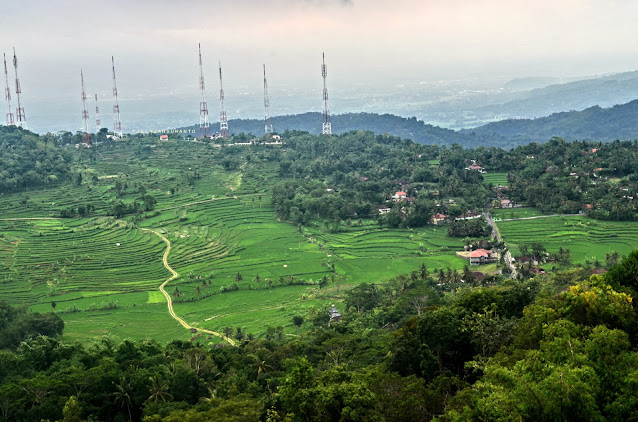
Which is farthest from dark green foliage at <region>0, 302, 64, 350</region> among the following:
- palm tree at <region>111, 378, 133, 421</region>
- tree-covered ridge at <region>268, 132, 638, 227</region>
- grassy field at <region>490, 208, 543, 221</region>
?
grassy field at <region>490, 208, 543, 221</region>

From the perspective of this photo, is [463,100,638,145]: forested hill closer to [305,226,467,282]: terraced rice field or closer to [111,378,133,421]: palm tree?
[305,226,467,282]: terraced rice field

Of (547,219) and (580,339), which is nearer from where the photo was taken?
(580,339)

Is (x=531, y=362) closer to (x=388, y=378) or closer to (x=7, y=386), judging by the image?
(x=388, y=378)

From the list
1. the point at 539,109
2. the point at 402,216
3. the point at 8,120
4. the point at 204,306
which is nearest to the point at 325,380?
the point at 204,306

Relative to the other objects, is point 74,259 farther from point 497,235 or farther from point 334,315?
point 497,235

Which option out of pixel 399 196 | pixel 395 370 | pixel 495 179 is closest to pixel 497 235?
pixel 399 196

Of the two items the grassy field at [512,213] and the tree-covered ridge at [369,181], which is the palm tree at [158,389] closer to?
the tree-covered ridge at [369,181]

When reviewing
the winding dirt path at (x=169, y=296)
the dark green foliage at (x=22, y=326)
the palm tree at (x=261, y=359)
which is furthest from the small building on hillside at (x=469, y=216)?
the dark green foliage at (x=22, y=326)
